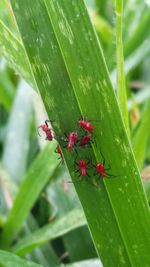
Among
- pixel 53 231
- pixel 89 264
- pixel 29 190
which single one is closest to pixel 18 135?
pixel 29 190

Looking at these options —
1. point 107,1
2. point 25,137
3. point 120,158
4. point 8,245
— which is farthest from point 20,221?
point 107,1

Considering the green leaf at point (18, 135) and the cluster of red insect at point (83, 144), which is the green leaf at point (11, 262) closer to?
Answer: the cluster of red insect at point (83, 144)

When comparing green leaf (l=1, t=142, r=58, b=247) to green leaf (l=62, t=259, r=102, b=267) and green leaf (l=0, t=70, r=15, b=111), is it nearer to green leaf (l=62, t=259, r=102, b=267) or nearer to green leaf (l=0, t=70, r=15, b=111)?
green leaf (l=62, t=259, r=102, b=267)

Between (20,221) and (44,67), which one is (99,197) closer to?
(44,67)

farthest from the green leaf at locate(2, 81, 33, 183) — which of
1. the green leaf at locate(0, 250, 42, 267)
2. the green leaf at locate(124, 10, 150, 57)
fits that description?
the green leaf at locate(0, 250, 42, 267)

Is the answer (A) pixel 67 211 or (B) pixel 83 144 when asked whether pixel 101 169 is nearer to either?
(B) pixel 83 144
